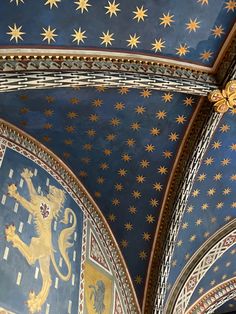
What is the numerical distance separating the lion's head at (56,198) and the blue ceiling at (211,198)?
2999 mm

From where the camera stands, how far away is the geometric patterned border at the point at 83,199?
8.37m

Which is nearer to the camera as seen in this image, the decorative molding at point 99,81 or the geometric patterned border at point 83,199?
the decorative molding at point 99,81

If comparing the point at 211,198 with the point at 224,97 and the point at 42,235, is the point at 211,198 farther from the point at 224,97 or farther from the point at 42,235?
the point at 42,235

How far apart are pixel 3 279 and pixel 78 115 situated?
359cm

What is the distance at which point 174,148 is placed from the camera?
355 inches

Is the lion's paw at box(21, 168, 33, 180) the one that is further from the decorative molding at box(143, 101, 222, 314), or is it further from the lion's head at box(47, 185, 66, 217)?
the decorative molding at box(143, 101, 222, 314)

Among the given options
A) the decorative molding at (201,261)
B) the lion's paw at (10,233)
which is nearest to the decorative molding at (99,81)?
the lion's paw at (10,233)

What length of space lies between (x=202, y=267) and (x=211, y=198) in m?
1.86

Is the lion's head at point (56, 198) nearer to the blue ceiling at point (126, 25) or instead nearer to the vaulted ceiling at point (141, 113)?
the vaulted ceiling at point (141, 113)

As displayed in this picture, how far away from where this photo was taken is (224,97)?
8.16 metres

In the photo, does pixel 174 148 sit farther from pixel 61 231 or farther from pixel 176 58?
pixel 61 231

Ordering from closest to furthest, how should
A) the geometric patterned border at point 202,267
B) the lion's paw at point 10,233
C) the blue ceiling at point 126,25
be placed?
the blue ceiling at point 126,25 < the lion's paw at point 10,233 < the geometric patterned border at point 202,267

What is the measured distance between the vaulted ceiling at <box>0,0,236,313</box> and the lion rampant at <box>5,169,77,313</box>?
1.13 metres

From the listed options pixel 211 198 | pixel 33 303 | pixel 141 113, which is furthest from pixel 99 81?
pixel 211 198
